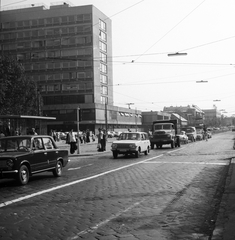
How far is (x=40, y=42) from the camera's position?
7900cm

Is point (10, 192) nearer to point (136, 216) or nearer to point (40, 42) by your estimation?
point (136, 216)

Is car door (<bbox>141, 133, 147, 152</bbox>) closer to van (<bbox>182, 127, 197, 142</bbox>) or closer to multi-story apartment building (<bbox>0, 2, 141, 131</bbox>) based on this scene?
van (<bbox>182, 127, 197, 142</bbox>)

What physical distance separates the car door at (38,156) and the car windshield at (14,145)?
0.28 metres

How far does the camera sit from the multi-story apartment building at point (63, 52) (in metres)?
77.4

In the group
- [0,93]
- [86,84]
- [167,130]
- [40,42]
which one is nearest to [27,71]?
[40,42]

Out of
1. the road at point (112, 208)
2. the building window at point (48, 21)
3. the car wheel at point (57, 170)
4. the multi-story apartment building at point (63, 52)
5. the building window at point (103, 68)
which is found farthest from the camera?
the building window at point (103, 68)

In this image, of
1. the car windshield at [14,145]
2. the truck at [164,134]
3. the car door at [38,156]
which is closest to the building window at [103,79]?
the truck at [164,134]

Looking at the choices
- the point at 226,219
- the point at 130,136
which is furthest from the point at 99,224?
the point at 130,136

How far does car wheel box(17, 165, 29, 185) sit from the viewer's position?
10677mm

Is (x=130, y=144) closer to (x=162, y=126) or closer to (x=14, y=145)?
(x=14, y=145)

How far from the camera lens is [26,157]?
11.0m

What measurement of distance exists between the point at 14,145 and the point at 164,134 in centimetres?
2096

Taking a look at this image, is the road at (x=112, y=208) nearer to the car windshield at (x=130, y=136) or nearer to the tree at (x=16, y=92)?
the car windshield at (x=130, y=136)

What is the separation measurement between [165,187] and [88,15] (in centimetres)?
7131
